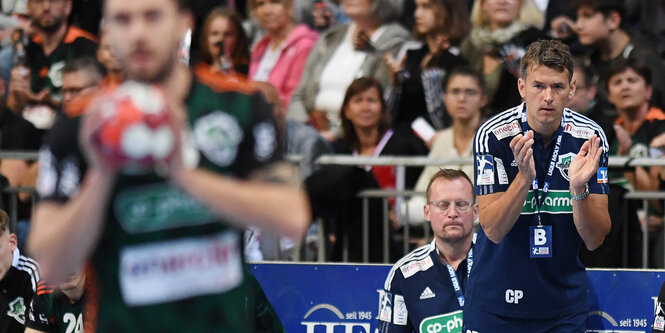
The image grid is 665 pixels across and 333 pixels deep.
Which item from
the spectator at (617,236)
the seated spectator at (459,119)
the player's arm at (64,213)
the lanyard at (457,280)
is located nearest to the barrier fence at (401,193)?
the spectator at (617,236)

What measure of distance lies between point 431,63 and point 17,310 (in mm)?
4146

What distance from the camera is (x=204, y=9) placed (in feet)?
36.1

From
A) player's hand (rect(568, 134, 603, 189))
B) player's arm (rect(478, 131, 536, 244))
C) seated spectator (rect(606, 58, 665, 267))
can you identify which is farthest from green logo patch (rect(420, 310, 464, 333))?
seated spectator (rect(606, 58, 665, 267))

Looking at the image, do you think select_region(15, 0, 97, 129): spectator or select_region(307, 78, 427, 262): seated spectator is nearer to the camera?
select_region(307, 78, 427, 262): seated spectator

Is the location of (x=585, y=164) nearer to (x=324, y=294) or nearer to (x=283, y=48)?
(x=324, y=294)

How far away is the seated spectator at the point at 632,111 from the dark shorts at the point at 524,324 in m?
2.27

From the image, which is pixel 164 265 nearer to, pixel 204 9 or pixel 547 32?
pixel 547 32

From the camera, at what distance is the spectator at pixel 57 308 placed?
6.53 meters

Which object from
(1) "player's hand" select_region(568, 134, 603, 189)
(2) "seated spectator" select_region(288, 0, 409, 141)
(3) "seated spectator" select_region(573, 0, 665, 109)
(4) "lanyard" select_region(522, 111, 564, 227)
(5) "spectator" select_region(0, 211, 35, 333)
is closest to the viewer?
(1) "player's hand" select_region(568, 134, 603, 189)

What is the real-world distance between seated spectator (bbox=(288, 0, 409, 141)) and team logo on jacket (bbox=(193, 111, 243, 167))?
5.74 m

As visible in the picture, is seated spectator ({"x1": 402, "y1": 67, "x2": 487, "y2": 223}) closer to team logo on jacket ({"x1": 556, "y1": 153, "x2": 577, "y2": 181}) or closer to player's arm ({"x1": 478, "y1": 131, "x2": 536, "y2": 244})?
team logo on jacket ({"x1": 556, "y1": 153, "x2": 577, "y2": 181})

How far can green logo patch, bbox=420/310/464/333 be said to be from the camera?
675 centimetres

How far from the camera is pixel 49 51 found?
33.6 ft

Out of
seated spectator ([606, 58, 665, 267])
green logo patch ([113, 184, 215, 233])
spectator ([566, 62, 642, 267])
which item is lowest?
spectator ([566, 62, 642, 267])
